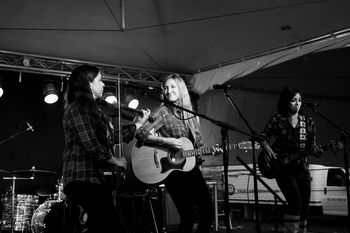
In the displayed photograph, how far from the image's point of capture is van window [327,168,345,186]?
7043 mm

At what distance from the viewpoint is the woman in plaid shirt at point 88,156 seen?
288 cm

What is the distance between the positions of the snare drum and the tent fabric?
390cm

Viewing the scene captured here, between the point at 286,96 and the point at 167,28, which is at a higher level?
the point at 167,28

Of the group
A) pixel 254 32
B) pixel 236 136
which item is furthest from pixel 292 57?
pixel 236 136

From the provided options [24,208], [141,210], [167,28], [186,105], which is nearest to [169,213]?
[141,210]

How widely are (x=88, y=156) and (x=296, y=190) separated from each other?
86.7 inches

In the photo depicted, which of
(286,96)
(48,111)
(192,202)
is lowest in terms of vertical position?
(192,202)

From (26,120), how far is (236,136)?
14.0 ft

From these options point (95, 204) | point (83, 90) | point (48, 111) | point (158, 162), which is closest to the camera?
point (95, 204)

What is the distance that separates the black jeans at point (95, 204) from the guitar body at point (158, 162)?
123 cm

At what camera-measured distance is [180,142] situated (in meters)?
4.30

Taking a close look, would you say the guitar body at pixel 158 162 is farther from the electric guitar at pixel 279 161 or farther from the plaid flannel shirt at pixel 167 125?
the electric guitar at pixel 279 161

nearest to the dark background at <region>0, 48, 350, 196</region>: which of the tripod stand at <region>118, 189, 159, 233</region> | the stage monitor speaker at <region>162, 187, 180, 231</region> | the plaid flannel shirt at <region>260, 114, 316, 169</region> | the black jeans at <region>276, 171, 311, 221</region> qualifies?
the stage monitor speaker at <region>162, 187, 180, 231</region>

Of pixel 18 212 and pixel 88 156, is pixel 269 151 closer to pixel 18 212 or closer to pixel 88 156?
pixel 88 156
